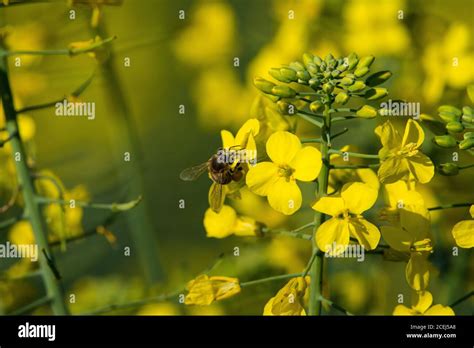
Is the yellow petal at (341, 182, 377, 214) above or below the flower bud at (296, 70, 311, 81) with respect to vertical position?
below

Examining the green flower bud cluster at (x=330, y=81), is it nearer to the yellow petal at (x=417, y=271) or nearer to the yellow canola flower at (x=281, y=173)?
the yellow canola flower at (x=281, y=173)

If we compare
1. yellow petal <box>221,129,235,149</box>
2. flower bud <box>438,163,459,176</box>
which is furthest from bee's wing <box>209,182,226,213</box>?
flower bud <box>438,163,459,176</box>

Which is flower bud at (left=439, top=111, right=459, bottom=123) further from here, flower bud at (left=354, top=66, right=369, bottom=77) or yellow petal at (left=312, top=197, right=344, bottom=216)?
yellow petal at (left=312, top=197, right=344, bottom=216)

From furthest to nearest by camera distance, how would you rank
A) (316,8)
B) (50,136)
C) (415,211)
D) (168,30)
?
(50,136), (168,30), (316,8), (415,211)

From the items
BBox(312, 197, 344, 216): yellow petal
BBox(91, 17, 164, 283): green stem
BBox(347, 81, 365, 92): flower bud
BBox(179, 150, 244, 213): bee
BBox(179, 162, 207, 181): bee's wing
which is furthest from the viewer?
BBox(91, 17, 164, 283): green stem

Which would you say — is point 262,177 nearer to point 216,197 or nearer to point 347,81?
point 216,197
